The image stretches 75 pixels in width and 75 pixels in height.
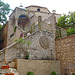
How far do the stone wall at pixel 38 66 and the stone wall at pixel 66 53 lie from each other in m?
0.66

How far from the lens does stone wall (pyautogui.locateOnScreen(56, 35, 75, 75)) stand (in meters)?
11.5

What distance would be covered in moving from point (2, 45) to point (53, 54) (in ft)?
45.0

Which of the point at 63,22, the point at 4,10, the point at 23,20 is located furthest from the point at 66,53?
the point at 4,10

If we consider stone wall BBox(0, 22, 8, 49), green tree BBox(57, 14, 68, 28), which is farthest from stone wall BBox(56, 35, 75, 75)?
stone wall BBox(0, 22, 8, 49)

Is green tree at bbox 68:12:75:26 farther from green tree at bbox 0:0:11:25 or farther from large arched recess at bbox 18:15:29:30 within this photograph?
green tree at bbox 0:0:11:25

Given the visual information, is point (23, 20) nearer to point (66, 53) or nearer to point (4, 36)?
point (4, 36)

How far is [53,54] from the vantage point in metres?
13.2

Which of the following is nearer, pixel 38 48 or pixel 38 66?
pixel 38 66

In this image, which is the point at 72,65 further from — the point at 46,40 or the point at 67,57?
the point at 46,40

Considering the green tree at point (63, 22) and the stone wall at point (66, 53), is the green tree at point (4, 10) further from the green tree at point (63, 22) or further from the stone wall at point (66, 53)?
the stone wall at point (66, 53)

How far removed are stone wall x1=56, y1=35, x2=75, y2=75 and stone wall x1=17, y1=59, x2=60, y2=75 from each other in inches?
25.8

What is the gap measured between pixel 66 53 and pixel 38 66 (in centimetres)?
311

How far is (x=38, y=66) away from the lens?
11.3 meters

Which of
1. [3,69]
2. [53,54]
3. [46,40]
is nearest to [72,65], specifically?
[53,54]
